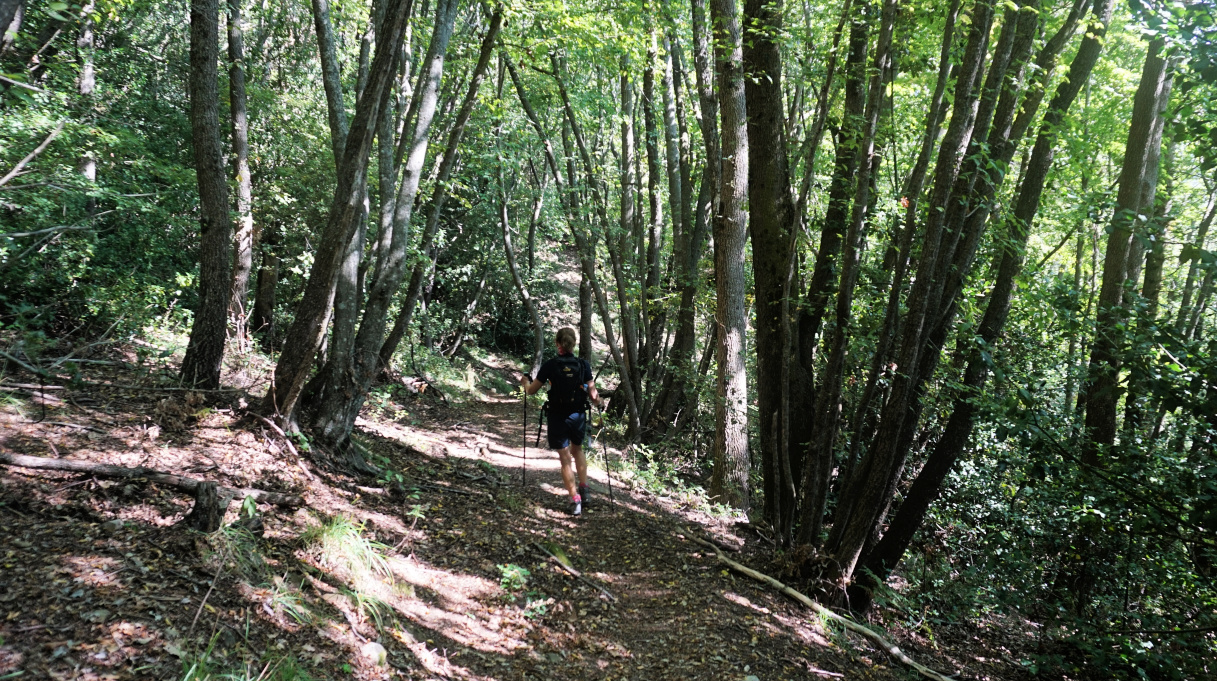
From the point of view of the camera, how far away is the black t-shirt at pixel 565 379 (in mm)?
7570

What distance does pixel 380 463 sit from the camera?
764cm

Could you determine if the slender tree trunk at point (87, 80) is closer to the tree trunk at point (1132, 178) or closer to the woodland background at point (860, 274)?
the woodland background at point (860, 274)

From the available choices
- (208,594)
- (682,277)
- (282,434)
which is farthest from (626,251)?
(208,594)

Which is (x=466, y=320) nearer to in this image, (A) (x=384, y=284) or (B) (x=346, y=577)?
(A) (x=384, y=284)

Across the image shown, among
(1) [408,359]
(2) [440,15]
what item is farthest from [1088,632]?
(1) [408,359]

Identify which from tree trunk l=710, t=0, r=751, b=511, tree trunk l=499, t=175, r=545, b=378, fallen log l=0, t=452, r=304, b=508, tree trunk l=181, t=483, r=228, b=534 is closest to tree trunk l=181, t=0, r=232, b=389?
fallen log l=0, t=452, r=304, b=508

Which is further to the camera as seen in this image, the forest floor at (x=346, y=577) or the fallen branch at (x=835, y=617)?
the fallen branch at (x=835, y=617)

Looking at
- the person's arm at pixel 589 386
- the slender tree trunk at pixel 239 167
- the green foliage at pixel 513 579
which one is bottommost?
the green foliage at pixel 513 579

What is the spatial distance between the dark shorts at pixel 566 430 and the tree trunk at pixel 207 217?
3503mm

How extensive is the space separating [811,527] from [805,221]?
12.3 ft

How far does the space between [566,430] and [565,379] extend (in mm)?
590

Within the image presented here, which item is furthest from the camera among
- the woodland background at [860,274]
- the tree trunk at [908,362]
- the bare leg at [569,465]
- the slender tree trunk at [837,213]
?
the bare leg at [569,465]

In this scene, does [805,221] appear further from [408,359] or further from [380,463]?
[408,359]

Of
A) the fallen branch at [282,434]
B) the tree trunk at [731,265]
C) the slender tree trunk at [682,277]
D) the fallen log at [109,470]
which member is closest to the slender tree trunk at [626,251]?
the slender tree trunk at [682,277]
